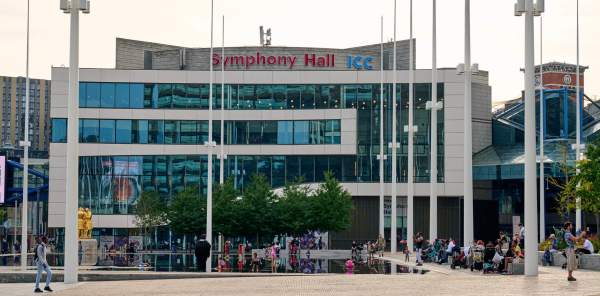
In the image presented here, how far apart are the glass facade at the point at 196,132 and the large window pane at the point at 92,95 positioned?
136 centimetres

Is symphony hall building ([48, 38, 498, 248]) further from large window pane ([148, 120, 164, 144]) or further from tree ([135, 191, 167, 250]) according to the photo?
tree ([135, 191, 167, 250])

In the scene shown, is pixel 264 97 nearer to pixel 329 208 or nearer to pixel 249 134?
pixel 249 134

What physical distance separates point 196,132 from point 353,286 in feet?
217

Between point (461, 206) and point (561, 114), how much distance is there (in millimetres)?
14837

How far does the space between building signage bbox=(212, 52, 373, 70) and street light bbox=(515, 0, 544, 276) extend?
6336 cm

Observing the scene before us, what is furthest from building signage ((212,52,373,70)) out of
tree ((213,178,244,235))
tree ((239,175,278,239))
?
tree ((213,178,244,235))

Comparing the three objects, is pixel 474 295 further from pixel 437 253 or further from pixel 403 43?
pixel 403 43

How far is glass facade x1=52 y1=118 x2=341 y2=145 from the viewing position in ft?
306

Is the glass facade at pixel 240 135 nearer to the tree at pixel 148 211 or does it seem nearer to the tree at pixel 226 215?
the tree at pixel 148 211

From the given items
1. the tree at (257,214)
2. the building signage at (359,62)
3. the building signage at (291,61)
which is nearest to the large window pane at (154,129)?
the building signage at (291,61)


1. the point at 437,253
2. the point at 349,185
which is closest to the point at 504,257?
the point at 437,253

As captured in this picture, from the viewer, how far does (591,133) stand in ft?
311

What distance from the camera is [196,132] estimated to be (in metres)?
94.2

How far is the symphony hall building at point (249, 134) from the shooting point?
9288 centimetres
